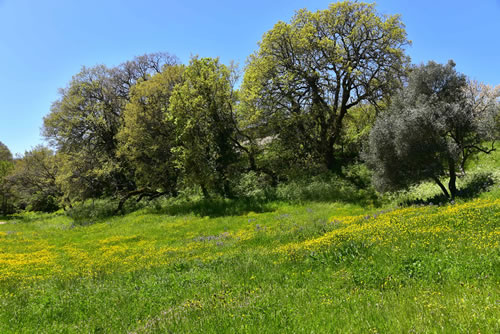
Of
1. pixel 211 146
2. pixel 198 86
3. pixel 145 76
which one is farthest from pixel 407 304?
pixel 145 76

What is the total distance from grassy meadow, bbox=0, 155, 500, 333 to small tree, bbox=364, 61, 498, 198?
6.06 metres

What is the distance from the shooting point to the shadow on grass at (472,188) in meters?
15.1

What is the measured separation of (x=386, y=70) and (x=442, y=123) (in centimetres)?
1308

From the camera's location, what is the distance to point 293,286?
5.96 m

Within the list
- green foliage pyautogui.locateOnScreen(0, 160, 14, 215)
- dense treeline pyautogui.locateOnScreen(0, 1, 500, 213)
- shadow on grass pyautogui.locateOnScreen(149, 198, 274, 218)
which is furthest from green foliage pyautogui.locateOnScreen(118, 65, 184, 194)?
green foliage pyautogui.locateOnScreen(0, 160, 14, 215)

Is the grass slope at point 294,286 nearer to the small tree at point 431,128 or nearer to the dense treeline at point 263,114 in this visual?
the small tree at point 431,128

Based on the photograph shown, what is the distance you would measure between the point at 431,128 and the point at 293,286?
13878 mm

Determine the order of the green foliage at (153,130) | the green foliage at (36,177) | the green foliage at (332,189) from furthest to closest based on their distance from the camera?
1. the green foliage at (36,177)
2. the green foliage at (153,130)
3. the green foliage at (332,189)

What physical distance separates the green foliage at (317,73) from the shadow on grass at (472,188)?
1160cm

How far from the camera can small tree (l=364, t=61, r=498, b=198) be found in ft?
50.5

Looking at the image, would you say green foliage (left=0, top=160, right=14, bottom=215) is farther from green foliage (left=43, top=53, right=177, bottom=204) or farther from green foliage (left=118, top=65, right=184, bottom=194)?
green foliage (left=118, top=65, right=184, bottom=194)

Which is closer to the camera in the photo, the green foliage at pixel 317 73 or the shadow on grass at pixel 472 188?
the shadow on grass at pixel 472 188

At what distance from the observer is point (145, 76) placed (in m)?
46.2

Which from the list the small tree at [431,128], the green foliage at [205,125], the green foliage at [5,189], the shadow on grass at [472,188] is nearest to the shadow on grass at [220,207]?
the green foliage at [205,125]
